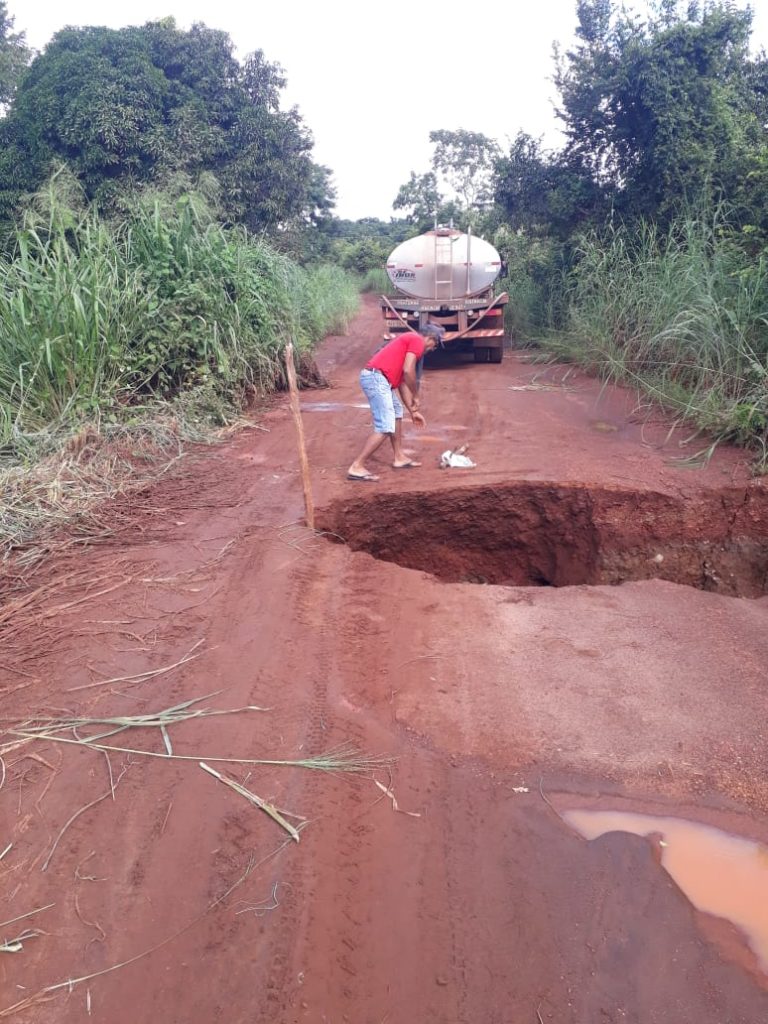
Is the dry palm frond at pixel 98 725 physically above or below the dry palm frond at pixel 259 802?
above

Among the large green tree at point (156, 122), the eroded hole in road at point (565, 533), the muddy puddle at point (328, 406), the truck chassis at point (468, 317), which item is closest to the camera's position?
the eroded hole in road at point (565, 533)

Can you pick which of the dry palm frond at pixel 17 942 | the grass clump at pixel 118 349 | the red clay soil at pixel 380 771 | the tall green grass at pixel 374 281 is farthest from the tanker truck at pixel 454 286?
the tall green grass at pixel 374 281

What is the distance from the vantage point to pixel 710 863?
244cm

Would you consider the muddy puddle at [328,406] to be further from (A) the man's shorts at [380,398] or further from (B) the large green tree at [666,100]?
(B) the large green tree at [666,100]

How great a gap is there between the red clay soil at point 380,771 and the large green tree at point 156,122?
9.69 meters

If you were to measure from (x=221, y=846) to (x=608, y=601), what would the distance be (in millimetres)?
2683

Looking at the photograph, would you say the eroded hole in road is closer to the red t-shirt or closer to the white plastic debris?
the white plastic debris

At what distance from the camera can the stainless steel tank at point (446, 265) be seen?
1155 centimetres

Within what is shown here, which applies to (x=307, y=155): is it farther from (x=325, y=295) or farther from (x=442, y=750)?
(x=442, y=750)

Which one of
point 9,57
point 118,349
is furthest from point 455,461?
point 9,57

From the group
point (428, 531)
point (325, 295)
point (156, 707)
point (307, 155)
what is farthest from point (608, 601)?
point (307, 155)

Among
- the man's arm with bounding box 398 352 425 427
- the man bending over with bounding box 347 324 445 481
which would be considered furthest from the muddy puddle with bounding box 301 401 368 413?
the man bending over with bounding box 347 324 445 481

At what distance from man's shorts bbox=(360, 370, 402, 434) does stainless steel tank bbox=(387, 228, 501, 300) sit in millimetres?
6582

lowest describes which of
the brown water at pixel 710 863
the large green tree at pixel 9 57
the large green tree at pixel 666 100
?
the brown water at pixel 710 863
